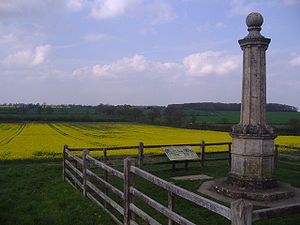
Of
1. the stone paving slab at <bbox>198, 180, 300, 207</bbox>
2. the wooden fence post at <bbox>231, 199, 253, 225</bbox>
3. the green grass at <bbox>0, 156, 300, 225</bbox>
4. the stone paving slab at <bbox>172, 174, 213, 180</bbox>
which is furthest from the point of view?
the stone paving slab at <bbox>172, 174, 213, 180</bbox>

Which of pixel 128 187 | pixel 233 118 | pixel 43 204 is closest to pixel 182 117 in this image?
pixel 233 118

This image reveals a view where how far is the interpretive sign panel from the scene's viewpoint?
12.0 m

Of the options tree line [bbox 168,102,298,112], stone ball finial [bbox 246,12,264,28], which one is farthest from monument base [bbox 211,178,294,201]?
tree line [bbox 168,102,298,112]

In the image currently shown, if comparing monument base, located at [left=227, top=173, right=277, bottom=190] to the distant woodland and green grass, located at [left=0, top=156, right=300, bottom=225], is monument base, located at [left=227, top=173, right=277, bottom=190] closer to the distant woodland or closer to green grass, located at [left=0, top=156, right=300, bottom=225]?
green grass, located at [left=0, top=156, right=300, bottom=225]

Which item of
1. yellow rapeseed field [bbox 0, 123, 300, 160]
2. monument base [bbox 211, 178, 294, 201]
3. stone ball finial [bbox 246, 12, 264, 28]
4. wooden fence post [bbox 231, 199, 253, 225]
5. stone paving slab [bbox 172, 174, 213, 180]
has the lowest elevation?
yellow rapeseed field [bbox 0, 123, 300, 160]

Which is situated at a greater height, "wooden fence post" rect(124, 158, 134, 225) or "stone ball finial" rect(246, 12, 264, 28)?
"stone ball finial" rect(246, 12, 264, 28)

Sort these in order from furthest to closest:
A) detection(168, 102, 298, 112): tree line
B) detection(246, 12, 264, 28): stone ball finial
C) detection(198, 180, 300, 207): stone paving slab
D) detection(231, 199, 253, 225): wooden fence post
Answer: detection(168, 102, 298, 112): tree line → detection(246, 12, 264, 28): stone ball finial → detection(198, 180, 300, 207): stone paving slab → detection(231, 199, 253, 225): wooden fence post

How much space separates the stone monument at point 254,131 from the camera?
8.33 meters

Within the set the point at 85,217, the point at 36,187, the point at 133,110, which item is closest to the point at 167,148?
the point at 36,187

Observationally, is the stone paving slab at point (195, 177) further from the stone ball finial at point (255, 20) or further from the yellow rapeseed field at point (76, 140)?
the yellow rapeseed field at point (76, 140)

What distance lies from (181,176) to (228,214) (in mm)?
8587

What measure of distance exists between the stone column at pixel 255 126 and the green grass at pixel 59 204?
1.67 metres

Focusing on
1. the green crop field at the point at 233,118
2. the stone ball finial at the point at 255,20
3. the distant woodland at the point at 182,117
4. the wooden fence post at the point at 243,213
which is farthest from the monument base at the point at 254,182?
the green crop field at the point at 233,118

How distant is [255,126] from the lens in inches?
330
